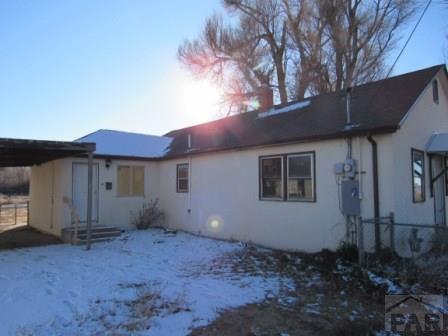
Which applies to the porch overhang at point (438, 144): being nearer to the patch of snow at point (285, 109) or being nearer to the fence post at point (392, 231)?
the fence post at point (392, 231)

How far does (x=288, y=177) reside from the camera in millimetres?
8891

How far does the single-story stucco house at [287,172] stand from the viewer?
743cm

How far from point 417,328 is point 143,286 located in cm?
424

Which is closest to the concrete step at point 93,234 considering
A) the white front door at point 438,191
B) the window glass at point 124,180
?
the window glass at point 124,180

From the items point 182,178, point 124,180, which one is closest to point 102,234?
point 124,180

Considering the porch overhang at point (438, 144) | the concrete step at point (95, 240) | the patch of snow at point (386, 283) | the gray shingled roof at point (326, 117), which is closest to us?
the patch of snow at point (386, 283)

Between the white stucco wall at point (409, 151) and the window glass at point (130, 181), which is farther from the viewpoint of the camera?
the window glass at point (130, 181)

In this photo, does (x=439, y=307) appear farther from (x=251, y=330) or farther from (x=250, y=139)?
(x=250, y=139)

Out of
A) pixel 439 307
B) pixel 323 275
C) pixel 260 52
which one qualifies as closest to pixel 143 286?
pixel 323 275

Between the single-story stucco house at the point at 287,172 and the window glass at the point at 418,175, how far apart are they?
0.03 metres

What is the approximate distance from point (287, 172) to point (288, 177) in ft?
0.45

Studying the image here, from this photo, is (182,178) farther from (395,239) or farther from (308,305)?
(308,305)

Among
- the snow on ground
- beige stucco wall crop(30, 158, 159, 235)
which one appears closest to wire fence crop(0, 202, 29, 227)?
beige stucco wall crop(30, 158, 159, 235)

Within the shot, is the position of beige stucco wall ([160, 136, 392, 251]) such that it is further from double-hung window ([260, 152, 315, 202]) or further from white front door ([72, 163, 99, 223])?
white front door ([72, 163, 99, 223])
